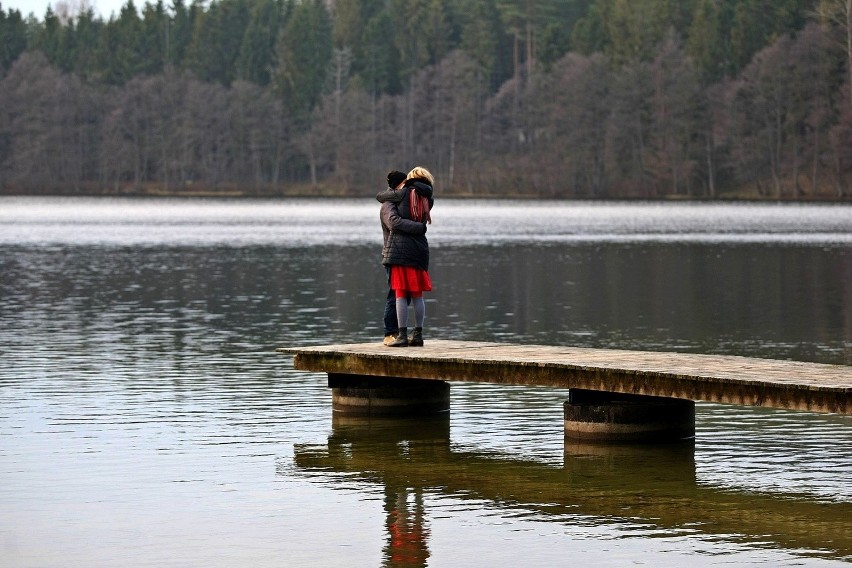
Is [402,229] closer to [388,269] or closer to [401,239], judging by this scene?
[401,239]

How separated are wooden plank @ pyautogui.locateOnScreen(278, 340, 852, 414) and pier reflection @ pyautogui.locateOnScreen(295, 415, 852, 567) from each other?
1.98 feet

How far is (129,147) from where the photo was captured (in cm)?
17150

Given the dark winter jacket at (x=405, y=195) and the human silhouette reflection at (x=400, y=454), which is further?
the dark winter jacket at (x=405, y=195)

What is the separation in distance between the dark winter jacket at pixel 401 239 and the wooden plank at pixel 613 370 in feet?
2.80

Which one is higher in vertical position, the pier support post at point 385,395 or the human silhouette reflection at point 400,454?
the pier support post at point 385,395

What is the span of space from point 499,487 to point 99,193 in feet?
533

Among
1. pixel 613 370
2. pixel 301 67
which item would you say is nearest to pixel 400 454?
pixel 613 370

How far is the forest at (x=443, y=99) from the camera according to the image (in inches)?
5330

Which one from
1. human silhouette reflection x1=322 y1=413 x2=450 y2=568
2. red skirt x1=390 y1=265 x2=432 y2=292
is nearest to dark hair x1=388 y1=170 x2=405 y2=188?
red skirt x1=390 y1=265 x2=432 y2=292

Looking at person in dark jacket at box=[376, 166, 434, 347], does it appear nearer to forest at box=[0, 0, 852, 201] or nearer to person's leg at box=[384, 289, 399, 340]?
person's leg at box=[384, 289, 399, 340]

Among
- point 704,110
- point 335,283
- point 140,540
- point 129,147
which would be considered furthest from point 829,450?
point 129,147

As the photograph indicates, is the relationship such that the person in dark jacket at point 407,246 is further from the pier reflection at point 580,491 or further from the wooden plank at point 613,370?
the pier reflection at point 580,491

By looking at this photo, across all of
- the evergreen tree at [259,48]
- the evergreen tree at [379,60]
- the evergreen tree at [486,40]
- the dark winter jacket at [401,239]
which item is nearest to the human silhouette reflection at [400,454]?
the dark winter jacket at [401,239]

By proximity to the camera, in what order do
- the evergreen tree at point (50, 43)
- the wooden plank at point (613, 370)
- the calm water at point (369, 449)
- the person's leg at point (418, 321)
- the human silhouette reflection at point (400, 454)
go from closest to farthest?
the human silhouette reflection at point (400, 454), the calm water at point (369, 449), the wooden plank at point (613, 370), the person's leg at point (418, 321), the evergreen tree at point (50, 43)
